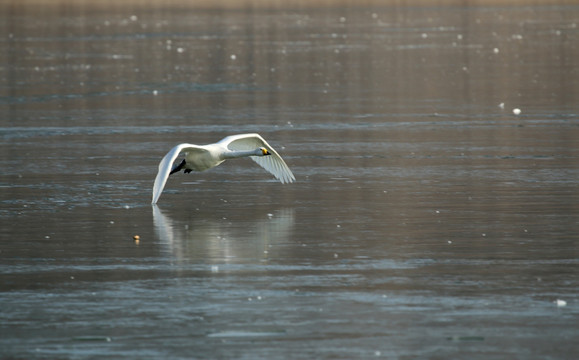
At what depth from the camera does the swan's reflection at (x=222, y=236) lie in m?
11.0

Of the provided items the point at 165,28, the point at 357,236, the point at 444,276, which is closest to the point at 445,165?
the point at 357,236

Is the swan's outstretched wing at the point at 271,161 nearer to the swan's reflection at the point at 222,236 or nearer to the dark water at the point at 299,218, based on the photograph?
the dark water at the point at 299,218

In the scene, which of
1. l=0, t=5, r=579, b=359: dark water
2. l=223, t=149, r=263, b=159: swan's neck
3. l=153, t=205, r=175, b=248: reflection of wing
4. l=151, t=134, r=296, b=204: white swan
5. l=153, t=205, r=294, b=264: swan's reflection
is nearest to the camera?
l=0, t=5, r=579, b=359: dark water

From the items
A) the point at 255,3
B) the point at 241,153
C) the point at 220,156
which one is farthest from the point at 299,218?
the point at 255,3

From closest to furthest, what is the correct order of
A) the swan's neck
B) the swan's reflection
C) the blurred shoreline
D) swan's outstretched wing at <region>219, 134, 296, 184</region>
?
the swan's reflection → the swan's neck → swan's outstretched wing at <region>219, 134, 296, 184</region> → the blurred shoreline

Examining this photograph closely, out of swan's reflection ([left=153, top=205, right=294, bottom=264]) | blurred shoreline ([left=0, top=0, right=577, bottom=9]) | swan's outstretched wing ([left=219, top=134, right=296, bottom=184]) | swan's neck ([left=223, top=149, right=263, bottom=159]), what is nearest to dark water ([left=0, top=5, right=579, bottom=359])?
swan's reflection ([left=153, top=205, right=294, bottom=264])

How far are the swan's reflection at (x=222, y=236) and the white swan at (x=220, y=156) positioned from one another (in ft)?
1.46

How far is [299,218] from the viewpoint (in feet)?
42.1

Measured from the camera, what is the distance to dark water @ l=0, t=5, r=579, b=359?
838 cm

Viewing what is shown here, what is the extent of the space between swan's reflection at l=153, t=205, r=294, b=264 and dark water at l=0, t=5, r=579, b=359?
0.13 feet

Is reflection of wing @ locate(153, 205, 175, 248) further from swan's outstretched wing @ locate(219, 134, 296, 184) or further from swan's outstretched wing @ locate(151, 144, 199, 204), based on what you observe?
swan's outstretched wing @ locate(219, 134, 296, 184)

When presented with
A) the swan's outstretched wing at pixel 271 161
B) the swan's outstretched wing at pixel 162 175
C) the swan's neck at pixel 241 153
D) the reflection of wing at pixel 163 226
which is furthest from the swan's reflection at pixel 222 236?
the swan's outstretched wing at pixel 271 161

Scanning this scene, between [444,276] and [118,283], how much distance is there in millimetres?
2454

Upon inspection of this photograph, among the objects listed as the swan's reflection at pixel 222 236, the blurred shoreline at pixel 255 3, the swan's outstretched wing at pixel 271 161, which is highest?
the blurred shoreline at pixel 255 3
